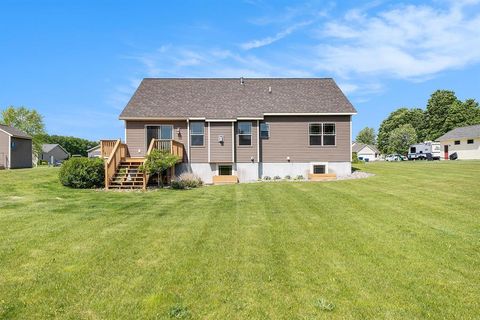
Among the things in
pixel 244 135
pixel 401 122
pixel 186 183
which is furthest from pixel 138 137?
pixel 401 122

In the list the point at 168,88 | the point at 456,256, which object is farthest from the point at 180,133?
the point at 456,256

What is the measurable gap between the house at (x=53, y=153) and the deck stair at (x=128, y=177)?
5862 centimetres

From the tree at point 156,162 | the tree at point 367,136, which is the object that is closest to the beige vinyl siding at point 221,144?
the tree at point 156,162

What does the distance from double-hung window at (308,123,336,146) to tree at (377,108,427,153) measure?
6644 centimetres

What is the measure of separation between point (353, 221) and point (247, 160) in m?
12.6

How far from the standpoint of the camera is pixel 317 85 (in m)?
23.9

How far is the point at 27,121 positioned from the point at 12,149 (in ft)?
122

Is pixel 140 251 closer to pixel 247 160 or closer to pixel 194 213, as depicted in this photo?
pixel 194 213

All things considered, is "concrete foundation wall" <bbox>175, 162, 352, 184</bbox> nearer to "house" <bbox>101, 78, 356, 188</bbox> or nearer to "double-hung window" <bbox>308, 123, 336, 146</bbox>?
"house" <bbox>101, 78, 356, 188</bbox>

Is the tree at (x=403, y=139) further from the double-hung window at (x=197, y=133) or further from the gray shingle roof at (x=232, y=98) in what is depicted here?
the double-hung window at (x=197, y=133)

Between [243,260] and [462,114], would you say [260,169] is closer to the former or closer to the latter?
[243,260]

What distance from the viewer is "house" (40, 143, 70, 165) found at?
70.1 metres

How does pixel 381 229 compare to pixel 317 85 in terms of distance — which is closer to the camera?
pixel 381 229

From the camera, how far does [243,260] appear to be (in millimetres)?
6000
